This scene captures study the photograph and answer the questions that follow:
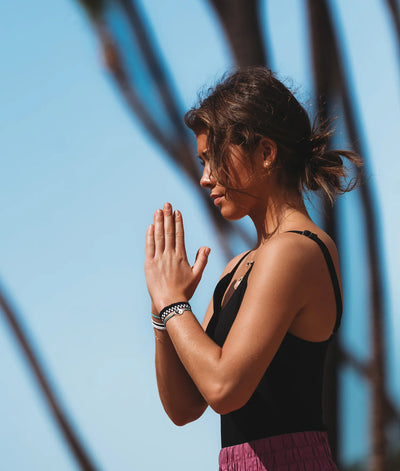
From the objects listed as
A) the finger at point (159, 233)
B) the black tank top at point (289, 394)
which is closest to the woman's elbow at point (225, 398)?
the black tank top at point (289, 394)

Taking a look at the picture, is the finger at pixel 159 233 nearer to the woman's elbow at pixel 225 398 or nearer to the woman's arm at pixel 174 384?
the woman's arm at pixel 174 384

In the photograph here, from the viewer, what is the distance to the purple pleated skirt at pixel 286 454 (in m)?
1.06

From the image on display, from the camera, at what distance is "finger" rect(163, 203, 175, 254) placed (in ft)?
3.97

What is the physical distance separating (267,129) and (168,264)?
0.34 metres

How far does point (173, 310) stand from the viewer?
1.08 m

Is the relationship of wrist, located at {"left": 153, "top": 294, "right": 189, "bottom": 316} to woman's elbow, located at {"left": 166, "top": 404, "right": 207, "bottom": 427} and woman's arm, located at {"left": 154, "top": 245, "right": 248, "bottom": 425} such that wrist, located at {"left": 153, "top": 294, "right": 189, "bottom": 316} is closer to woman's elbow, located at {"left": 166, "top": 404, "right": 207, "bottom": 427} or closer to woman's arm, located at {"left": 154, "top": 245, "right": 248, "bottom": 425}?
woman's arm, located at {"left": 154, "top": 245, "right": 248, "bottom": 425}

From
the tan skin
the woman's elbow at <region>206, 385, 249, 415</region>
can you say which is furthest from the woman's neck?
the woman's elbow at <region>206, 385, 249, 415</region>

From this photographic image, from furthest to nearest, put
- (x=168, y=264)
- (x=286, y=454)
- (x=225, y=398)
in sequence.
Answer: (x=168, y=264) < (x=286, y=454) < (x=225, y=398)

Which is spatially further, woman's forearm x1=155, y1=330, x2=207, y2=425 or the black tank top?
woman's forearm x1=155, y1=330, x2=207, y2=425

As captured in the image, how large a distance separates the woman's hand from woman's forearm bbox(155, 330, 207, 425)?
9 centimetres

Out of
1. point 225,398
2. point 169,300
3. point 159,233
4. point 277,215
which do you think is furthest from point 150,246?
point 225,398

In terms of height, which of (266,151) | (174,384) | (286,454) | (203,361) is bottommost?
(286,454)

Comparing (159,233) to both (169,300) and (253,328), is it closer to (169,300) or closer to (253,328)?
(169,300)

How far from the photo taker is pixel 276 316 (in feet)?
3.22
